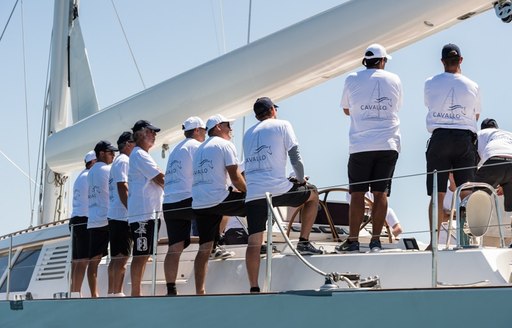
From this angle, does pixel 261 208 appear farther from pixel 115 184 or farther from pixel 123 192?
pixel 115 184

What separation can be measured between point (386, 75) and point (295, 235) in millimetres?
2091

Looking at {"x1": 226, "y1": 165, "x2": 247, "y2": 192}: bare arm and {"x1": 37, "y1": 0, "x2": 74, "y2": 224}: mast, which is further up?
{"x1": 37, "y1": 0, "x2": 74, "y2": 224}: mast

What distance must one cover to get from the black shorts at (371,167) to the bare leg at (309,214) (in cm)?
35

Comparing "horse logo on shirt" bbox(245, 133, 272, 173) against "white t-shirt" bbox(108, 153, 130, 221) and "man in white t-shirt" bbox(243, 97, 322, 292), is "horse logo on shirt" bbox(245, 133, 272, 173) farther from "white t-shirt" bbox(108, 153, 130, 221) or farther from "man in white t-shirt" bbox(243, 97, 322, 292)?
"white t-shirt" bbox(108, 153, 130, 221)

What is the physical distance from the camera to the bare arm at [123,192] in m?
8.67

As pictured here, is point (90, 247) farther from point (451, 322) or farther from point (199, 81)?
point (451, 322)

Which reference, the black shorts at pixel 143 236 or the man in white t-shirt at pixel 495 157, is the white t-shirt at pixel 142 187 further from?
the man in white t-shirt at pixel 495 157

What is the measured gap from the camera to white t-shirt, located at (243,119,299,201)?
725 cm

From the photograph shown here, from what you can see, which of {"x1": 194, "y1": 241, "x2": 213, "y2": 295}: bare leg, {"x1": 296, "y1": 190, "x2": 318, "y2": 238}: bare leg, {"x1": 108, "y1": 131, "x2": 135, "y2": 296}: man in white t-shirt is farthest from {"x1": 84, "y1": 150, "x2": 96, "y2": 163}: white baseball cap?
{"x1": 296, "y1": 190, "x2": 318, "y2": 238}: bare leg

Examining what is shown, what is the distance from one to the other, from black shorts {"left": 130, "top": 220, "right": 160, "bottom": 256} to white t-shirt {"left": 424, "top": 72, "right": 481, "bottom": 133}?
248 cm

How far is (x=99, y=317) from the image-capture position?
831 centimetres

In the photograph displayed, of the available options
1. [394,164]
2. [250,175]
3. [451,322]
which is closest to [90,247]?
[250,175]

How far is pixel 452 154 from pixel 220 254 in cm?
213

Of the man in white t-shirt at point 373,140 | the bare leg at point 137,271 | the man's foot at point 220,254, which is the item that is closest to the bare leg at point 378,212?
the man in white t-shirt at point 373,140
